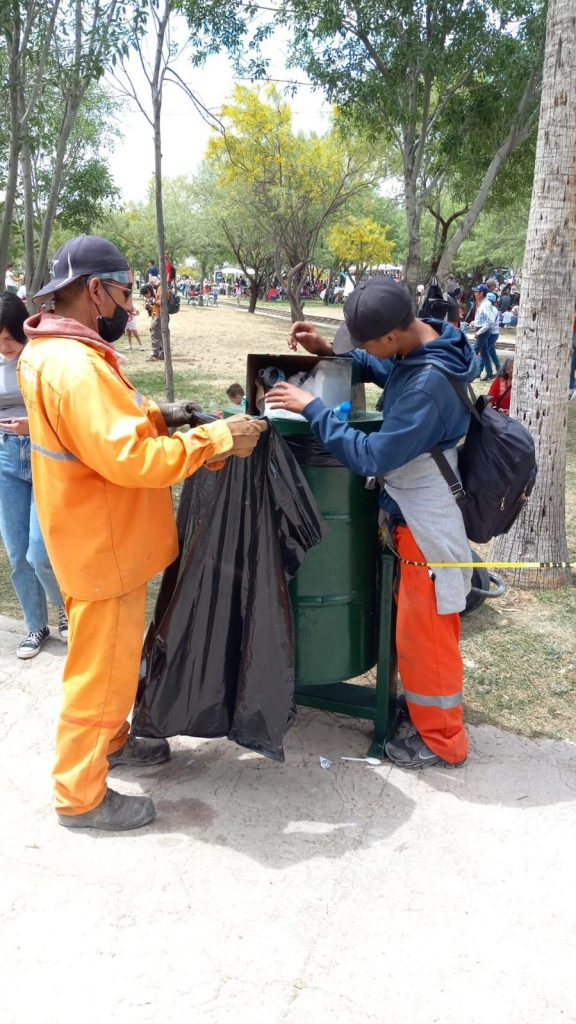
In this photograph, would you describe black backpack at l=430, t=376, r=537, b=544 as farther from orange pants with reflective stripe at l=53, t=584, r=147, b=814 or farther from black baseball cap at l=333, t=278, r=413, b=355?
orange pants with reflective stripe at l=53, t=584, r=147, b=814

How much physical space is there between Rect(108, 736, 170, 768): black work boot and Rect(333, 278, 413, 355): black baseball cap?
5.35 feet

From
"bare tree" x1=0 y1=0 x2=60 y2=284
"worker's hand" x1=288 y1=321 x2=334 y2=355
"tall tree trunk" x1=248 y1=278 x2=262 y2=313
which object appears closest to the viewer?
"worker's hand" x1=288 y1=321 x2=334 y2=355

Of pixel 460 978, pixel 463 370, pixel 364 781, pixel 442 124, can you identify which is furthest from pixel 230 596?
pixel 442 124

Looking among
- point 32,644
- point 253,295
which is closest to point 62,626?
point 32,644

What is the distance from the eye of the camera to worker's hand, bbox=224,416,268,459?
7.27 ft

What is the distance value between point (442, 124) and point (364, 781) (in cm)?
1201

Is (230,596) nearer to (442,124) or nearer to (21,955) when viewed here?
(21,955)

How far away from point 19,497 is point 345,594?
1701mm

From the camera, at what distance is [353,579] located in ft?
9.03

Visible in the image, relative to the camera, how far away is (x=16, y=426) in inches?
129

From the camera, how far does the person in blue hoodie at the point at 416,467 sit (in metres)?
2.35

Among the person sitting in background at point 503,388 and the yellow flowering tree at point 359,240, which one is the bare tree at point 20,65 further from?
the yellow flowering tree at point 359,240

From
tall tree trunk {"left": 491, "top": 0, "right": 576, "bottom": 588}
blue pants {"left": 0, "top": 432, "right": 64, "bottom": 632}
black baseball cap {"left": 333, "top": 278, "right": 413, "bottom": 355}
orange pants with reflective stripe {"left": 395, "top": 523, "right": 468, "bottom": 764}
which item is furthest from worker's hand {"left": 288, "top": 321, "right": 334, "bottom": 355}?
tall tree trunk {"left": 491, "top": 0, "right": 576, "bottom": 588}

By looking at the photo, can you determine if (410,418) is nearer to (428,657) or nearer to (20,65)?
(428,657)
